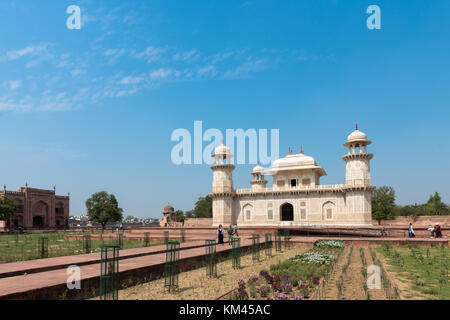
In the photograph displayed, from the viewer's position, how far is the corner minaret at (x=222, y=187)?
3934 cm

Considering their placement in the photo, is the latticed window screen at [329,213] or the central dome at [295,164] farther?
the central dome at [295,164]

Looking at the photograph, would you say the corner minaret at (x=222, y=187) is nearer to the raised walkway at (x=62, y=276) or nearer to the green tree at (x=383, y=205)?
the green tree at (x=383, y=205)

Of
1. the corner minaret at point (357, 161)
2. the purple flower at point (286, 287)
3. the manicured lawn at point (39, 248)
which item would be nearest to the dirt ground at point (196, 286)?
the purple flower at point (286, 287)

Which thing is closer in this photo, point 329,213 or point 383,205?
Answer: point 329,213

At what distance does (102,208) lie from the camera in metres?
44.6

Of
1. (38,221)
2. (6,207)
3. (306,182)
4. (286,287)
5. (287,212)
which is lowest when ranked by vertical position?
(38,221)

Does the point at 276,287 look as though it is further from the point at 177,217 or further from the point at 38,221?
the point at 177,217

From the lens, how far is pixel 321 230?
908 inches

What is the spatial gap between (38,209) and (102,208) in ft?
37.9

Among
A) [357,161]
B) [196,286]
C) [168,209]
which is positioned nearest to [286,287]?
[196,286]

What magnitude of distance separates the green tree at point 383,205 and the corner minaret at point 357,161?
1140 cm

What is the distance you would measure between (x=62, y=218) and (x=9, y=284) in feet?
170

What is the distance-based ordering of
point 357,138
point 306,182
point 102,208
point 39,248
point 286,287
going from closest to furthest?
point 286,287, point 39,248, point 357,138, point 306,182, point 102,208
